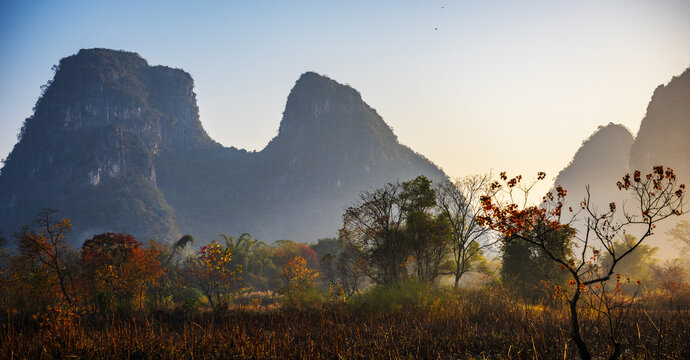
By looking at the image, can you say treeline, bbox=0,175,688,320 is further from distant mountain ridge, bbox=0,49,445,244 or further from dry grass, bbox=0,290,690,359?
distant mountain ridge, bbox=0,49,445,244

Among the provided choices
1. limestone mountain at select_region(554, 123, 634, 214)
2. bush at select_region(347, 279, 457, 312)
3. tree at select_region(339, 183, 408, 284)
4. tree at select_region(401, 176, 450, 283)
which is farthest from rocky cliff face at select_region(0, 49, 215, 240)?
limestone mountain at select_region(554, 123, 634, 214)

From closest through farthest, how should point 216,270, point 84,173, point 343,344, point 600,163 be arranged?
point 343,344
point 216,270
point 84,173
point 600,163

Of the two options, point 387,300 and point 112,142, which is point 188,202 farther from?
point 387,300

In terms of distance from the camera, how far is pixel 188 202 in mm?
184375

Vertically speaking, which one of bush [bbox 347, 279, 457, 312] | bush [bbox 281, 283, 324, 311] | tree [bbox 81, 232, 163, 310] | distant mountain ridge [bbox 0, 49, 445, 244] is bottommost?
bush [bbox 281, 283, 324, 311]

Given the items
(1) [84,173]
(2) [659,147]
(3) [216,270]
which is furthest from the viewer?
(1) [84,173]

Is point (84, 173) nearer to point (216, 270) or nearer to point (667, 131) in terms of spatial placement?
point (216, 270)

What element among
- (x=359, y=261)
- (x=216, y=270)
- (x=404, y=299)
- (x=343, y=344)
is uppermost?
(x=359, y=261)

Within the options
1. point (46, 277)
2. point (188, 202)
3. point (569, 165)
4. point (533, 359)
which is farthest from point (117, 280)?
point (569, 165)

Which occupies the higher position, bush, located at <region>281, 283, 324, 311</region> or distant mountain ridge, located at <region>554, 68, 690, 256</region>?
distant mountain ridge, located at <region>554, 68, 690, 256</region>

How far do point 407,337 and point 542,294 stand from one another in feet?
43.5

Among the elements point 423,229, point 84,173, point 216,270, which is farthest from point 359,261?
point 84,173

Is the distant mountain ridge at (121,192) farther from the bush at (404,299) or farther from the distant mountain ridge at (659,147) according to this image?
the bush at (404,299)

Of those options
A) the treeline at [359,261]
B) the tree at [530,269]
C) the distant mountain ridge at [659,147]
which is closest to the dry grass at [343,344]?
the treeline at [359,261]
